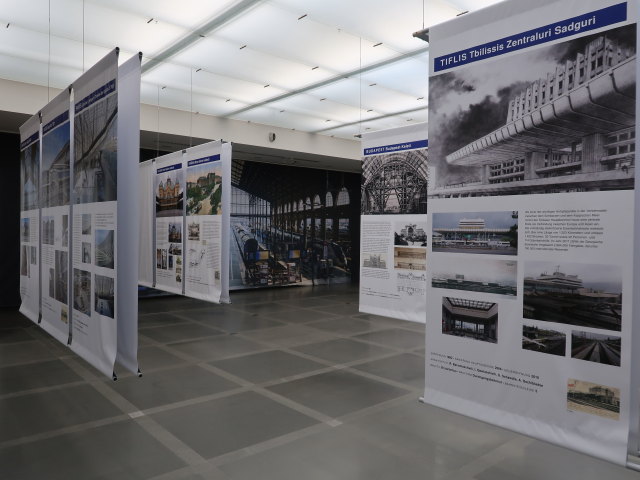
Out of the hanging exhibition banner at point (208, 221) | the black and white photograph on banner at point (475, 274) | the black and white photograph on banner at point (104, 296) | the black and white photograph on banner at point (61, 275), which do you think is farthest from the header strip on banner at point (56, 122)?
the black and white photograph on banner at point (475, 274)

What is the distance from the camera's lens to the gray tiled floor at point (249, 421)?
3812 millimetres

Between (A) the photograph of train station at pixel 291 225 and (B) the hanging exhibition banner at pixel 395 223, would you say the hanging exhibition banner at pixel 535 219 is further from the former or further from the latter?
(A) the photograph of train station at pixel 291 225

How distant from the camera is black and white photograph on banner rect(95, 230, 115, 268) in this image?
468 cm

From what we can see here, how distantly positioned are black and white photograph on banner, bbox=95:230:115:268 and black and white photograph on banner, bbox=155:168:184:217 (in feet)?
13.2

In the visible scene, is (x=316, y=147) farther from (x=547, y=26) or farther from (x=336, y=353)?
(x=547, y=26)

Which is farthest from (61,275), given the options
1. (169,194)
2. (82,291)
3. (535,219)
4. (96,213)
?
(535,219)

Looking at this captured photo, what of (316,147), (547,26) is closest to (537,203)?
(547,26)

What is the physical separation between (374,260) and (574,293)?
4705mm

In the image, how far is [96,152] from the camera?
4.94m

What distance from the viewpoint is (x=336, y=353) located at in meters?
7.62

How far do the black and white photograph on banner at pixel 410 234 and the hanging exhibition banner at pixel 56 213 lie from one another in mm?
4297

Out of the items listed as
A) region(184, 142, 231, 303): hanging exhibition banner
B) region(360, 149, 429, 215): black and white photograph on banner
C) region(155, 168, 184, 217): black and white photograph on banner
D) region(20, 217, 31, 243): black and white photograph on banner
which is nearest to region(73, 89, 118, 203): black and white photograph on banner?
region(184, 142, 231, 303): hanging exhibition banner

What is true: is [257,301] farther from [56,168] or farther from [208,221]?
[56,168]

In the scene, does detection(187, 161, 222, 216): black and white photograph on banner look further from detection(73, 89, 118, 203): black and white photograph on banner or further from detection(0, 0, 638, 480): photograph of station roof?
detection(73, 89, 118, 203): black and white photograph on banner
